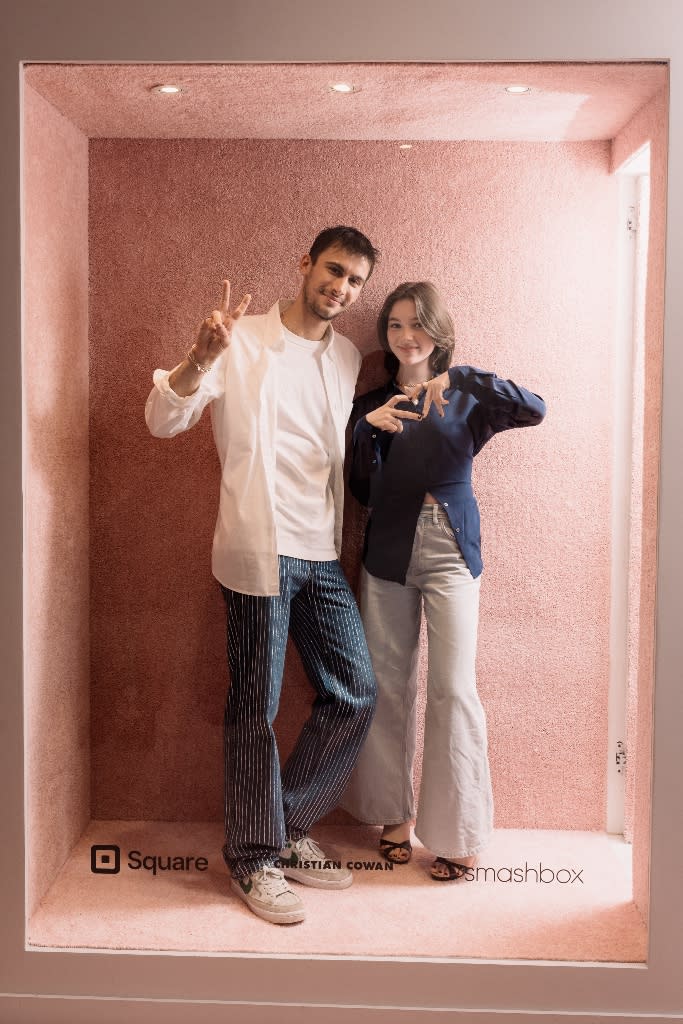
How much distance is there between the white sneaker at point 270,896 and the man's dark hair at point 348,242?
143 centimetres

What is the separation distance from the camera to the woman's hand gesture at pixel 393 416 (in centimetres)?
213

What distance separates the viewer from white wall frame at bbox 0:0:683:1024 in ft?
6.27

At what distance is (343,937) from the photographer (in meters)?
2.10

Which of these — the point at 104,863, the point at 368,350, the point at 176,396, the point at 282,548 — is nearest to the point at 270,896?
the point at 104,863

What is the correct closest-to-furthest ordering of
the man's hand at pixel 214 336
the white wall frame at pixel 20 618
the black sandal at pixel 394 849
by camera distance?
1. the white wall frame at pixel 20 618
2. the man's hand at pixel 214 336
3. the black sandal at pixel 394 849

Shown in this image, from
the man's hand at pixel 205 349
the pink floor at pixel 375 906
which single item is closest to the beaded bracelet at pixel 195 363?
the man's hand at pixel 205 349

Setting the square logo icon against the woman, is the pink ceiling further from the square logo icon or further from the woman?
the square logo icon

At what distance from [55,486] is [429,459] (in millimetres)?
862

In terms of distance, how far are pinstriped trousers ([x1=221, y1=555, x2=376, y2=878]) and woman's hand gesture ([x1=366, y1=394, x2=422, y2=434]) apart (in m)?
0.35

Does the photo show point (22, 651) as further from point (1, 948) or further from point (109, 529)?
point (1, 948)

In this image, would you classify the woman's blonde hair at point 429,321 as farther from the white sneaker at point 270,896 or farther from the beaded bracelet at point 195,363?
the white sneaker at point 270,896

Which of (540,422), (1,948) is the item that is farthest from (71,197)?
(1,948)

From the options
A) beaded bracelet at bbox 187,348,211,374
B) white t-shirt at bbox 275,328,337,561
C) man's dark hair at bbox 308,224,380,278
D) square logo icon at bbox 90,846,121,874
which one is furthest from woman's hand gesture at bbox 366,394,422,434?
square logo icon at bbox 90,846,121,874

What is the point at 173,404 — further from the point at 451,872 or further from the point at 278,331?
the point at 451,872
